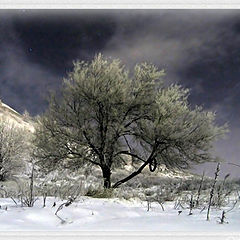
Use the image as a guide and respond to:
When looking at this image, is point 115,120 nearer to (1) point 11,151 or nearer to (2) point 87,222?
(2) point 87,222

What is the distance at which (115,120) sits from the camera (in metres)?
10.4

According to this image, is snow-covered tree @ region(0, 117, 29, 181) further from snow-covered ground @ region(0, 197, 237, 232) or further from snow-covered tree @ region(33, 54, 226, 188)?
snow-covered ground @ region(0, 197, 237, 232)

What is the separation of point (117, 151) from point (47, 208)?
300 inches

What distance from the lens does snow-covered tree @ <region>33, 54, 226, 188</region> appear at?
384 inches

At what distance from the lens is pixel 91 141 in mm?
10250

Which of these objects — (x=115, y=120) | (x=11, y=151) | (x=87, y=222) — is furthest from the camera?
(x=11, y=151)

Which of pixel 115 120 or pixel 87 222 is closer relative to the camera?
pixel 87 222

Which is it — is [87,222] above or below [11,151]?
below

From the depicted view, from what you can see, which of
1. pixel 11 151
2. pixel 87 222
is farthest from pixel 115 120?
pixel 11 151

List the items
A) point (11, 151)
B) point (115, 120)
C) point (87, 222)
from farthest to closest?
point (11, 151) → point (115, 120) → point (87, 222)

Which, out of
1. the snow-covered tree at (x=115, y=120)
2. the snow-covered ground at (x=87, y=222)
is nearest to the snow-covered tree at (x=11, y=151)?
the snow-covered tree at (x=115, y=120)

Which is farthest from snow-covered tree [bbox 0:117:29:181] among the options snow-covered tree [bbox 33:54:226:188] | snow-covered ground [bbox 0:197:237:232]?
snow-covered ground [bbox 0:197:237:232]

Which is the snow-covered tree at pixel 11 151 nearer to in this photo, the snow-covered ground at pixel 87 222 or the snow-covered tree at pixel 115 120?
the snow-covered tree at pixel 115 120
